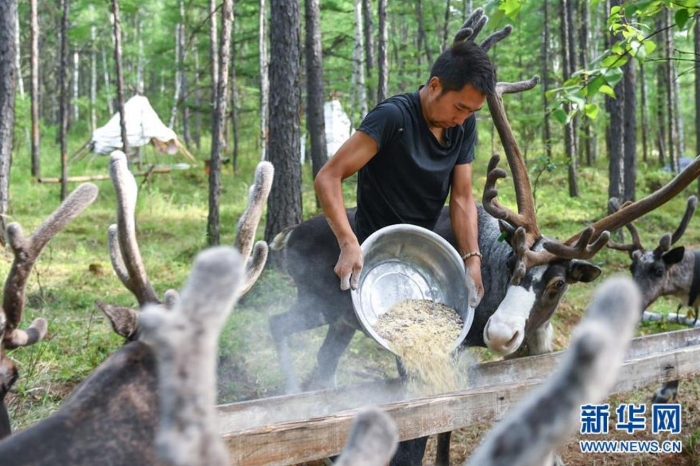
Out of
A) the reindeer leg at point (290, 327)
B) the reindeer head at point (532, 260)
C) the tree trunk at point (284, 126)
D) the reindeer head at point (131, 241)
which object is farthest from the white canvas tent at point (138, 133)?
the reindeer head at point (131, 241)

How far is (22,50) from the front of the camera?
3053 centimetres

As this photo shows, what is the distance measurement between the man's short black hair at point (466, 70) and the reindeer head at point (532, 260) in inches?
16.0

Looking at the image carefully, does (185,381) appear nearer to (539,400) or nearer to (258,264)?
(539,400)

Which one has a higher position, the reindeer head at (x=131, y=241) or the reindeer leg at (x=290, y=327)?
the reindeer head at (x=131, y=241)

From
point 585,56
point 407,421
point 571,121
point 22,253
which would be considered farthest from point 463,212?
point 585,56

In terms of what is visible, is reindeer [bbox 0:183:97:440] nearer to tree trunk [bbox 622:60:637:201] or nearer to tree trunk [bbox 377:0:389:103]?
tree trunk [bbox 377:0:389:103]

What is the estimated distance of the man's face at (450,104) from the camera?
12.8ft

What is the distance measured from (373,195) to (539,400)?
140 inches

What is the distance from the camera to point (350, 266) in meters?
3.82

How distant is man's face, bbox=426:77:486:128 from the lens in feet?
12.8

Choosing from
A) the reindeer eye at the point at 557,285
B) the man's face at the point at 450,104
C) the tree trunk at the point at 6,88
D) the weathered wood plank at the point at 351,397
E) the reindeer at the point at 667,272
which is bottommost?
the weathered wood plank at the point at 351,397

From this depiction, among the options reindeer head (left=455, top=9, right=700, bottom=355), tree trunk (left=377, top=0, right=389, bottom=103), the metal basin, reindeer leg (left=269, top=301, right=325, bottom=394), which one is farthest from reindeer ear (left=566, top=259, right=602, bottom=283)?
tree trunk (left=377, top=0, right=389, bottom=103)

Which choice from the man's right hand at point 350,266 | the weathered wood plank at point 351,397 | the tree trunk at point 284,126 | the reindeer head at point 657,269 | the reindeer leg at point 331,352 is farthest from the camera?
the tree trunk at point 284,126

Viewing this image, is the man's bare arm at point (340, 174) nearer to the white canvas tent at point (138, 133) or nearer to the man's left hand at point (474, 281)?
the man's left hand at point (474, 281)
